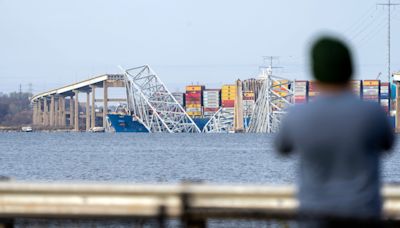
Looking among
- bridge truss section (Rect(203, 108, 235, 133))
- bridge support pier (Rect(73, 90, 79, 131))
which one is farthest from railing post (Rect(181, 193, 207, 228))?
bridge support pier (Rect(73, 90, 79, 131))

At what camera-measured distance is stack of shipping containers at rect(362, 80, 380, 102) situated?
638ft

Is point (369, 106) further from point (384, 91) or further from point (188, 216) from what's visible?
point (384, 91)

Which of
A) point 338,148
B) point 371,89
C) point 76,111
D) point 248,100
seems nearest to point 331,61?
point 338,148

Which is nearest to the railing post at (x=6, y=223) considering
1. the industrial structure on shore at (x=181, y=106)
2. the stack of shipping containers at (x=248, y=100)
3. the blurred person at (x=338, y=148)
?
the blurred person at (x=338, y=148)

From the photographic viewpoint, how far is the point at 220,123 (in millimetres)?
184000

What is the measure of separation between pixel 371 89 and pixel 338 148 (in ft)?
634

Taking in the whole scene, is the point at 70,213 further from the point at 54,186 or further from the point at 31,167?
the point at 31,167

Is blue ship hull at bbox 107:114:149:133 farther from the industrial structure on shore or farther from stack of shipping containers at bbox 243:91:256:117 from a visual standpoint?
stack of shipping containers at bbox 243:91:256:117

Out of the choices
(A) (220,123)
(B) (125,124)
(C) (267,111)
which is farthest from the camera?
(A) (220,123)

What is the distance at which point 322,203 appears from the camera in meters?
5.15

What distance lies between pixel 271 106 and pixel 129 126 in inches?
1016

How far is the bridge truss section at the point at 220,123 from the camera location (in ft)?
597

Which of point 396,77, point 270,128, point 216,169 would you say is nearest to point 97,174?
point 216,169

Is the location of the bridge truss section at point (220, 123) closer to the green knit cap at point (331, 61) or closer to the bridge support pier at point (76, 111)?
the bridge support pier at point (76, 111)
